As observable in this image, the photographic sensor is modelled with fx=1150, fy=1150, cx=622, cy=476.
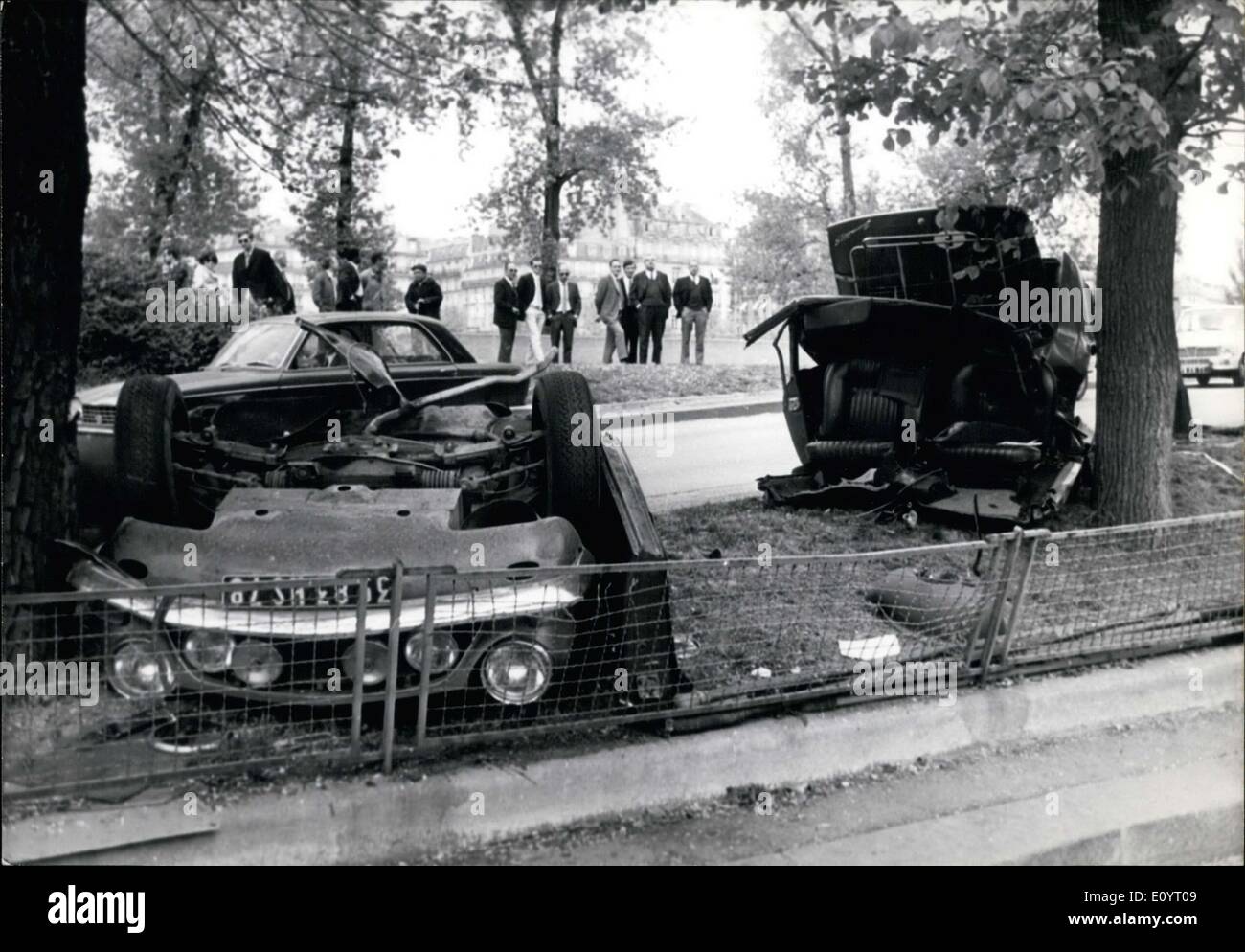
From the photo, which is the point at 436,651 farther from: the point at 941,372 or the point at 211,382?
the point at 941,372

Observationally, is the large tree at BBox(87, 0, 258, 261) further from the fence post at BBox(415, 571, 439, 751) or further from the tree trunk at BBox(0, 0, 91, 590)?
the fence post at BBox(415, 571, 439, 751)

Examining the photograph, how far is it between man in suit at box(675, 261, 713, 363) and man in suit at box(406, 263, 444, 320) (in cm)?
502

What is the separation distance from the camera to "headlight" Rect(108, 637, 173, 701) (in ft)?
13.3

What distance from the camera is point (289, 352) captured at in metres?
8.40

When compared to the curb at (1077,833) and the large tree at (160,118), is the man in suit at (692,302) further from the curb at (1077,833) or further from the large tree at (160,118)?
the curb at (1077,833)

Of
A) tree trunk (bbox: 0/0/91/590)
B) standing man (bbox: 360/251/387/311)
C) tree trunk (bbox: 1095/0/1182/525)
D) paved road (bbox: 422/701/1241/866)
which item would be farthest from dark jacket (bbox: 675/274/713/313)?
tree trunk (bbox: 0/0/91/590)

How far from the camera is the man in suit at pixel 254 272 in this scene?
11.2 meters

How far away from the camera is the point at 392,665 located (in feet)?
13.2

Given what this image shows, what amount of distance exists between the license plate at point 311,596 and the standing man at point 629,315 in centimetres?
1425

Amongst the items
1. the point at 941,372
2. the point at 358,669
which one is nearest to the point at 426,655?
the point at 358,669

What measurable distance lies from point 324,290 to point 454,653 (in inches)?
394

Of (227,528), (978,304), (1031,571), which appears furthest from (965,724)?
(978,304)
